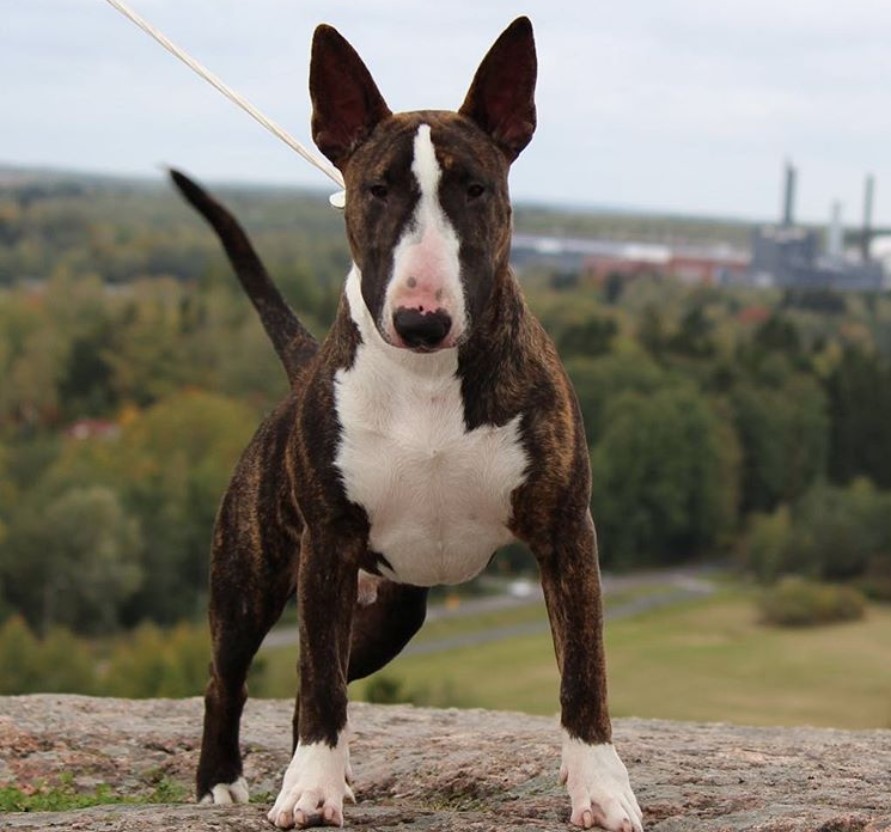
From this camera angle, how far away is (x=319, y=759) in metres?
6.45

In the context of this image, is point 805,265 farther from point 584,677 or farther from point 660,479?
point 584,677

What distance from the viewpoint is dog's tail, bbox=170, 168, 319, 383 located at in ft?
26.0

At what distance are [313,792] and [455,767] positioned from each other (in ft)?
5.22

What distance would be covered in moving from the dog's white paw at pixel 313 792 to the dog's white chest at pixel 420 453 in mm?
793

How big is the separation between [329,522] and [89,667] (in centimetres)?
5286

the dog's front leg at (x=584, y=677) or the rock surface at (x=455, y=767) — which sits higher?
the dog's front leg at (x=584, y=677)

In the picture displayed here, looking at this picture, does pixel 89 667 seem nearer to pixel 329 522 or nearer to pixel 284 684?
A: pixel 284 684

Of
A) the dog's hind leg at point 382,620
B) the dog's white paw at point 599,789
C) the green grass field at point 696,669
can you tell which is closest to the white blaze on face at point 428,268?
the dog's white paw at point 599,789

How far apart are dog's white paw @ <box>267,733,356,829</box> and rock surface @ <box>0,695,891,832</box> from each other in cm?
14

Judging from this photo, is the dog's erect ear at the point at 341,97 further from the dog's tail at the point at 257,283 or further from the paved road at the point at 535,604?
the paved road at the point at 535,604

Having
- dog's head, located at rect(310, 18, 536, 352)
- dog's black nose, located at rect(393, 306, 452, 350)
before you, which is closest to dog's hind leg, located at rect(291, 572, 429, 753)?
dog's head, located at rect(310, 18, 536, 352)

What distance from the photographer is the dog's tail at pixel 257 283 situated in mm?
7938

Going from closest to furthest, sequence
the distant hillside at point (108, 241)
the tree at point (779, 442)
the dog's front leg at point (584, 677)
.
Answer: the dog's front leg at point (584, 677)
the tree at point (779, 442)
the distant hillside at point (108, 241)

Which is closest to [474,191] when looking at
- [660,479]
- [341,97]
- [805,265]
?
[341,97]
